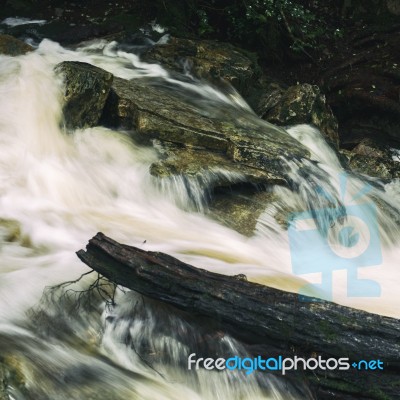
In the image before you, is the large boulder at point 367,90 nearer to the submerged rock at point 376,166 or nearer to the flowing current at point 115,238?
the submerged rock at point 376,166

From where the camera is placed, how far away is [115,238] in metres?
5.30

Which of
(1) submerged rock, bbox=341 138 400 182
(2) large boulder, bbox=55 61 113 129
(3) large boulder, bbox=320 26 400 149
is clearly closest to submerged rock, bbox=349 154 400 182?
(1) submerged rock, bbox=341 138 400 182

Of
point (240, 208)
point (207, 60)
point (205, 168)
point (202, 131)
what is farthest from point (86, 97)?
point (207, 60)

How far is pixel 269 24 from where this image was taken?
440 inches

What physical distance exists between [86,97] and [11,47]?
1.84m

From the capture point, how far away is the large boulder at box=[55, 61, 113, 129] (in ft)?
22.9

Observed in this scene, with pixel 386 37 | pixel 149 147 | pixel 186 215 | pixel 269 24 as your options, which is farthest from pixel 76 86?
pixel 386 37

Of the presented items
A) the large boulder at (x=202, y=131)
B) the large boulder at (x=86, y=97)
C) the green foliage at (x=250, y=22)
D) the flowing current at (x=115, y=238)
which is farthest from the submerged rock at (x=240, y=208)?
the green foliage at (x=250, y=22)

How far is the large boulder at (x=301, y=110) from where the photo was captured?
8891 mm

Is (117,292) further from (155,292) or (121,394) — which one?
(121,394)

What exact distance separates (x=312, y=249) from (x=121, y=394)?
131 inches

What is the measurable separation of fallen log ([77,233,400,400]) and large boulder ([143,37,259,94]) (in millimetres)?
5770

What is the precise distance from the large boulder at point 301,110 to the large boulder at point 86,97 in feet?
9.48

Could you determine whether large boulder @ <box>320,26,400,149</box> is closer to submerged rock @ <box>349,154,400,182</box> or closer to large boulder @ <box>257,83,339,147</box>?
large boulder @ <box>257,83,339,147</box>
